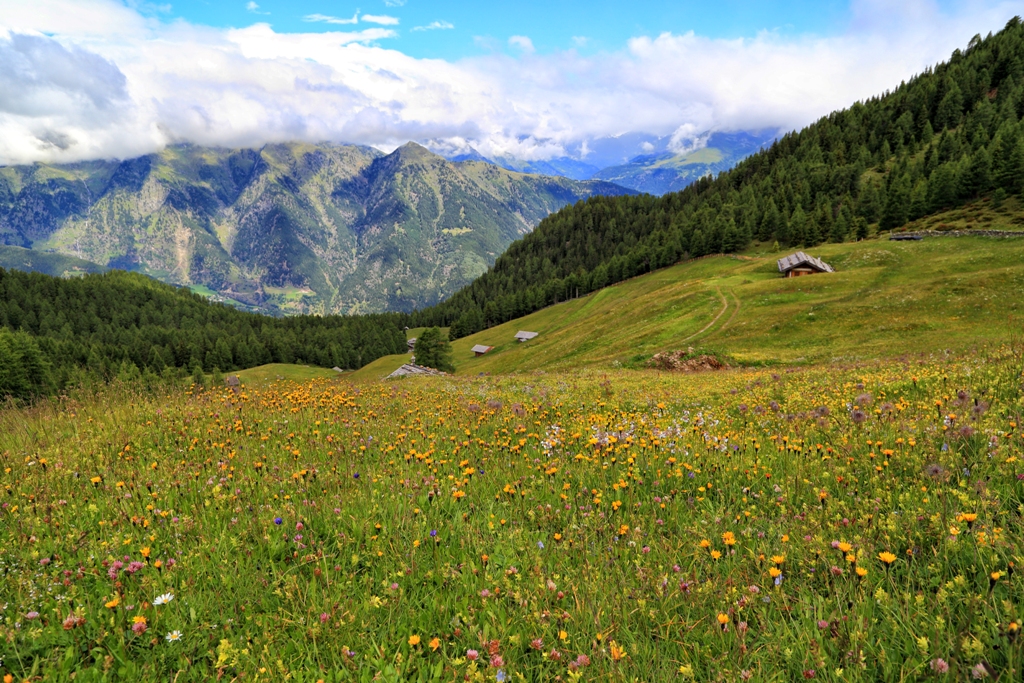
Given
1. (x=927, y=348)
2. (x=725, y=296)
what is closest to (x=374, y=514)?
(x=927, y=348)

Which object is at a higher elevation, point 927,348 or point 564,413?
point 564,413

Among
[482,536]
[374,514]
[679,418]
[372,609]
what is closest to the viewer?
[372,609]

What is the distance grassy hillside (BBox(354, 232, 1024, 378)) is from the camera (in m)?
33.1

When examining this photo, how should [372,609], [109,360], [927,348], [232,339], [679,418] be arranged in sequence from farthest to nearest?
[232,339]
[109,360]
[927,348]
[679,418]
[372,609]

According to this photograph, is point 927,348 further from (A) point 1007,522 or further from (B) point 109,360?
(B) point 109,360

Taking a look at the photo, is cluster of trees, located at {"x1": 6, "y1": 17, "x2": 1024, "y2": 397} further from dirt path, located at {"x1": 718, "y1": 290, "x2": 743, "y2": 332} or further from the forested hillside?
dirt path, located at {"x1": 718, "y1": 290, "x2": 743, "y2": 332}

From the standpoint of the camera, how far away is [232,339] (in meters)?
167

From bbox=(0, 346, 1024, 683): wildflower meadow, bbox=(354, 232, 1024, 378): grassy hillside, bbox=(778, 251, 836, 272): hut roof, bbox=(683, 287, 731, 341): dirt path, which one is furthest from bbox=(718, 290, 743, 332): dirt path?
bbox=(0, 346, 1024, 683): wildflower meadow

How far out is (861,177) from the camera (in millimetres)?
115312

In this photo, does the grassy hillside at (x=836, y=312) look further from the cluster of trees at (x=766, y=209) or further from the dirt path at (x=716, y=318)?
the cluster of trees at (x=766, y=209)

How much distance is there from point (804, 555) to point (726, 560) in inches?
25.8

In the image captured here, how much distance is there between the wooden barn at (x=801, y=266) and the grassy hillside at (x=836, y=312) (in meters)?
2.64

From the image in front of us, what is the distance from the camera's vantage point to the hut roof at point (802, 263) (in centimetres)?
6450

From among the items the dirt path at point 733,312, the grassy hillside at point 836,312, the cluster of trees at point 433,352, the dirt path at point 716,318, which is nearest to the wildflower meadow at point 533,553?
the grassy hillside at point 836,312
